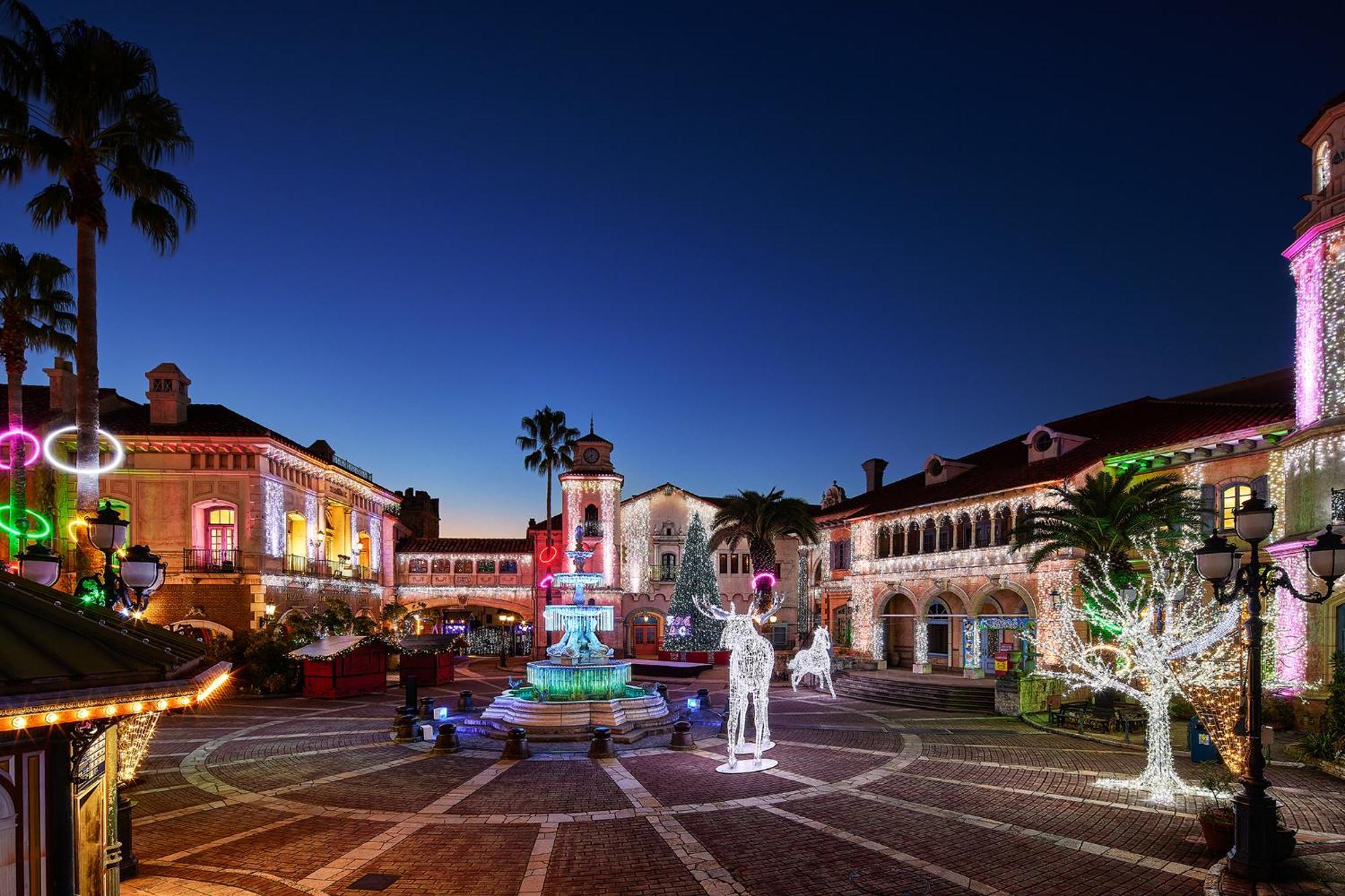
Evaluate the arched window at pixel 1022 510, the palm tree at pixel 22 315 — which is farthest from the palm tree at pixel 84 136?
the arched window at pixel 1022 510

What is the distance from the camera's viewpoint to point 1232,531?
2455 centimetres

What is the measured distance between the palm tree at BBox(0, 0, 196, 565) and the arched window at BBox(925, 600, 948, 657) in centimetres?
3258

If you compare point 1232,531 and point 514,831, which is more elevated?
point 1232,531

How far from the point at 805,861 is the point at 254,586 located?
99.0 feet

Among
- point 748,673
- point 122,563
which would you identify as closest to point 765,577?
point 748,673

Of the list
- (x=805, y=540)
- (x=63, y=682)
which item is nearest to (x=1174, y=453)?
(x=805, y=540)

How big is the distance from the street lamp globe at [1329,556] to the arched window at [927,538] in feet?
83.1

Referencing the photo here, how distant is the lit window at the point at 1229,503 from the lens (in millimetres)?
24641

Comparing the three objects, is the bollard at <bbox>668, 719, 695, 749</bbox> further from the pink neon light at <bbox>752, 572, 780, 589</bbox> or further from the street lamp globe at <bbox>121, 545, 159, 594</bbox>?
the pink neon light at <bbox>752, 572, 780, 589</bbox>

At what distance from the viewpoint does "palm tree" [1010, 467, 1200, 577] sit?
22.6 metres

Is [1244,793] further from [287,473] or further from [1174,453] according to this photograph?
[287,473]

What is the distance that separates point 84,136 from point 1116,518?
28897 millimetres

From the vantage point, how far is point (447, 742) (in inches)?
722

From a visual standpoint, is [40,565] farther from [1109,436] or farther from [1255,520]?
[1109,436]
